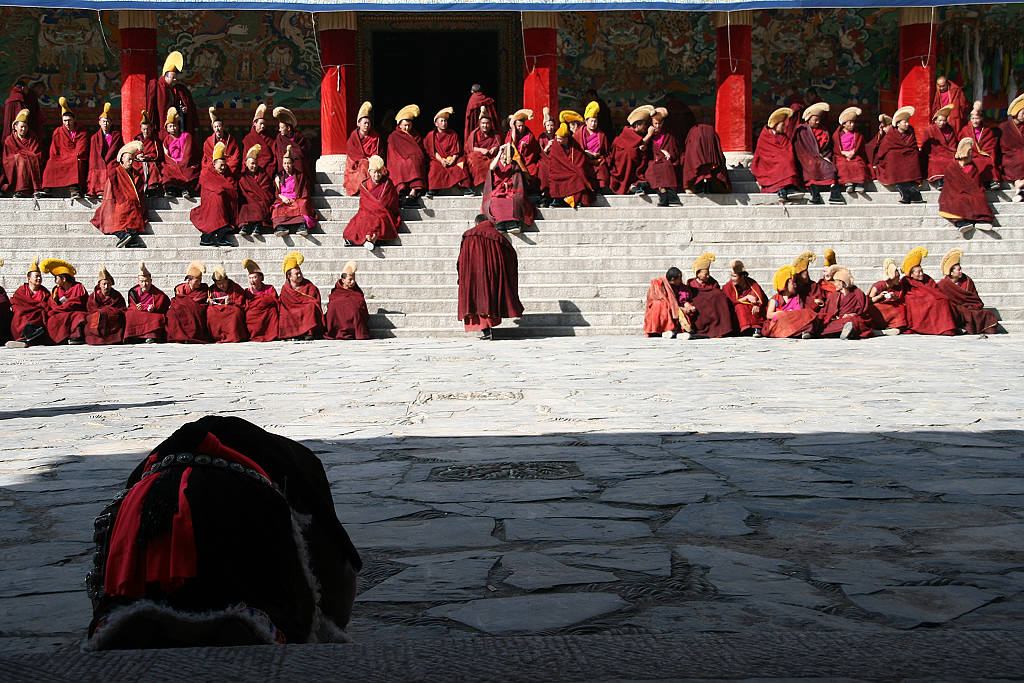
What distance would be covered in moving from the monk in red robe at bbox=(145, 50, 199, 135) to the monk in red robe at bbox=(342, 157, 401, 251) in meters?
3.17

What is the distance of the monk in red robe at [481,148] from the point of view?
1605cm

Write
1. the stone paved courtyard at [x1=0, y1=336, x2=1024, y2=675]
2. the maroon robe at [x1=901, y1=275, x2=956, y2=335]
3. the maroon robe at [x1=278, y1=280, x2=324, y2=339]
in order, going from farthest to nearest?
the maroon robe at [x1=278, y1=280, x2=324, y2=339] → the maroon robe at [x1=901, y1=275, x2=956, y2=335] → the stone paved courtyard at [x1=0, y1=336, x2=1024, y2=675]

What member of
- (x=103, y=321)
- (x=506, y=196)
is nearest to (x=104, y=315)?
(x=103, y=321)

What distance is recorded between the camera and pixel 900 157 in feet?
51.6

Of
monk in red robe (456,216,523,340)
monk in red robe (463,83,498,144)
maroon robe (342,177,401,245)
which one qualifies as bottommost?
monk in red robe (456,216,523,340)

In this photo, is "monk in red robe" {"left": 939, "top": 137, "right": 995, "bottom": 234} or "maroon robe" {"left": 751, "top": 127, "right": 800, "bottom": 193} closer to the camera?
"monk in red robe" {"left": 939, "top": 137, "right": 995, "bottom": 234}

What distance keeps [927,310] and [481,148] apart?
6365 millimetres

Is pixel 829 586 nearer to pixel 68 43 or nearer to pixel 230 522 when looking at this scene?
pixel 230 522

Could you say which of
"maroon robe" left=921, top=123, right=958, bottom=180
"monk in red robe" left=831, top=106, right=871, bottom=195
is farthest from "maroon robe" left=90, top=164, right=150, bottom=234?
"maroon robe" left=921, top=123, right=958, bottom=180

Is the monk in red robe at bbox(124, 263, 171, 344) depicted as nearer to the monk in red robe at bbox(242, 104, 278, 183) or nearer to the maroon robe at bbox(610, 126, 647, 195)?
the monk in red robe at bbox(242, 104, 278, 183)

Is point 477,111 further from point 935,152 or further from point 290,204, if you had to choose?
point 935,152

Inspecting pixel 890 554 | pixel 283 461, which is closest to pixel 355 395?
pixel 890 554

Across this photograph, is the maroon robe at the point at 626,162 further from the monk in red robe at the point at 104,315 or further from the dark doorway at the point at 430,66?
the monk in red robe at the point at 104,315

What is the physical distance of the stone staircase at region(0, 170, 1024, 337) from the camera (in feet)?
44.5
